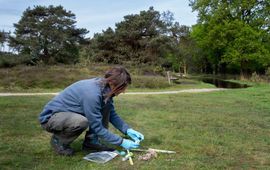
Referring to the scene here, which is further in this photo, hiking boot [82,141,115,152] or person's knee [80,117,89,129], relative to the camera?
hiking boot [82,141,115,152]

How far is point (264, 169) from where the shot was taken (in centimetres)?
385

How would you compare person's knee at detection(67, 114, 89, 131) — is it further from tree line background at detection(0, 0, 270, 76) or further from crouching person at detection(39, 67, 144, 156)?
tree line background at detection(0, 0, 270, 76)

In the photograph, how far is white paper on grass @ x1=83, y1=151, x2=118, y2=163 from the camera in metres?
4.06

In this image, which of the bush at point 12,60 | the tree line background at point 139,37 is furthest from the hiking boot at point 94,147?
the bush at point 12,60

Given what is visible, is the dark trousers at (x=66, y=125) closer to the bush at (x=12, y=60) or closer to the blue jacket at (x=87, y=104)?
the blue jacket at (x=87, y=104)

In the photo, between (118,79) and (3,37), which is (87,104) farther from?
(3,37)

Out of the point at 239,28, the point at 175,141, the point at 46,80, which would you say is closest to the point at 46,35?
the point at 46,80

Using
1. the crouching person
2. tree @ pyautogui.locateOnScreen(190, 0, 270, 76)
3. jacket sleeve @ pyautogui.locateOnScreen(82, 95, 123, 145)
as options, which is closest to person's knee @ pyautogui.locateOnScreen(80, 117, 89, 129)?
the crouching person

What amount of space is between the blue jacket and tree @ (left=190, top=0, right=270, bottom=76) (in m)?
30.0

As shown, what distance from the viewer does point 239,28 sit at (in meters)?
32.2

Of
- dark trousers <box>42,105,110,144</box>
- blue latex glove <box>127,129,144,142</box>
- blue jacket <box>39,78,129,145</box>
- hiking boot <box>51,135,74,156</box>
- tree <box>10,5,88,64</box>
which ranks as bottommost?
hiking boot <box>51,135,74,156</box>

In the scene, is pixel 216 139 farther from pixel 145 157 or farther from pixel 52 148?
pixel 52 148

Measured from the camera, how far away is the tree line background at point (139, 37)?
2873 centimetres

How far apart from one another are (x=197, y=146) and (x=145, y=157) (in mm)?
1005
